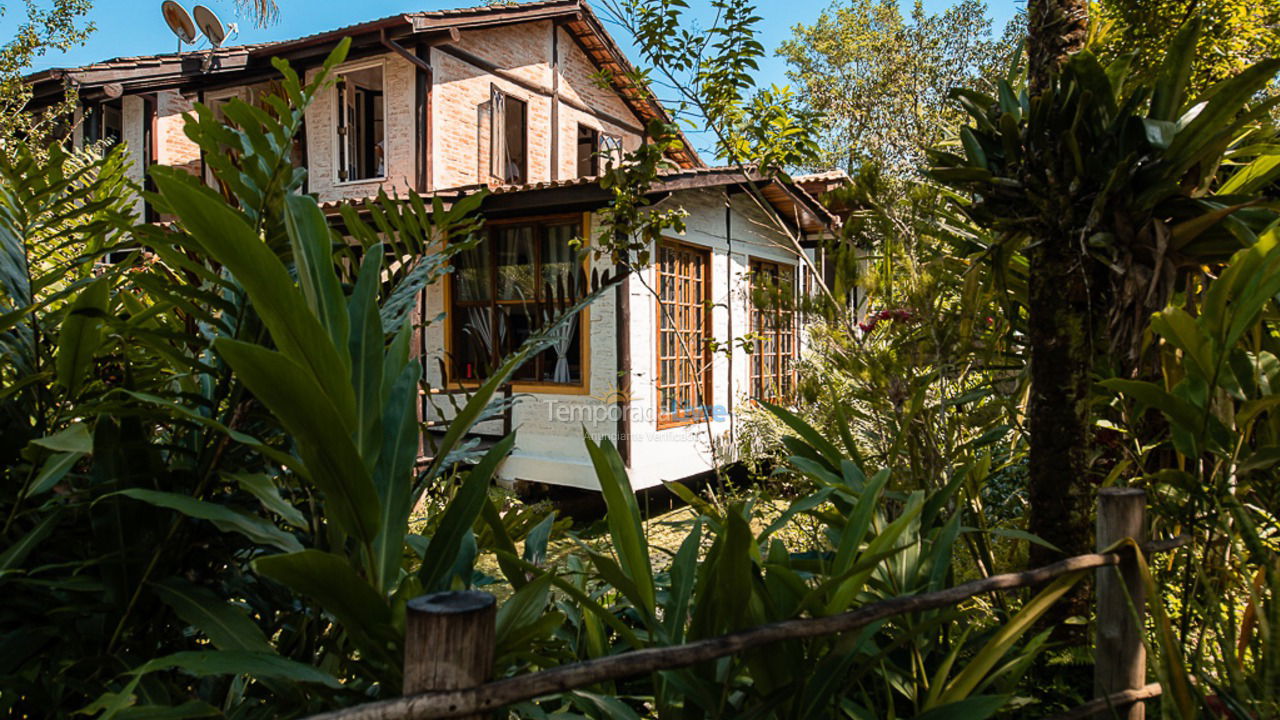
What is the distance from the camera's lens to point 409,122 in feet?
28.0

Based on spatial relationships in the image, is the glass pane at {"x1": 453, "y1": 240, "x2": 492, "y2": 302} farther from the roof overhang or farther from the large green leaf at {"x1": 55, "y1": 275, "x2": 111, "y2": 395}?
the large green leaf at {"x1": 55, "y1": 275, "x2": 111, "y2": 395}

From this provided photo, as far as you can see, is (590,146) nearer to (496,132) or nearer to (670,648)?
(496,132)

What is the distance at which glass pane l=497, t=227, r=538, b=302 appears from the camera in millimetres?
7551

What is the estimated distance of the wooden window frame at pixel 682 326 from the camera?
746 cm

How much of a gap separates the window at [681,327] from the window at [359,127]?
12.1 feet

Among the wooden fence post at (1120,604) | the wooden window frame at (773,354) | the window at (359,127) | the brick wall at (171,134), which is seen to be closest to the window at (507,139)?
the window at (359,127)

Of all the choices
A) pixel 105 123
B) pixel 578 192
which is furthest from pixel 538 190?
pixel 105 123

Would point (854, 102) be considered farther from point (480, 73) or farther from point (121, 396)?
point (121, 396)

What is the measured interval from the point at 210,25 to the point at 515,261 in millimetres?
6322

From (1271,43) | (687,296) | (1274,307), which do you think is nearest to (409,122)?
(687,296)

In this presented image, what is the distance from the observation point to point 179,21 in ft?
36.1

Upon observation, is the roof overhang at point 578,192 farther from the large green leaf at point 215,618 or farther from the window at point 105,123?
the window at point 105,123

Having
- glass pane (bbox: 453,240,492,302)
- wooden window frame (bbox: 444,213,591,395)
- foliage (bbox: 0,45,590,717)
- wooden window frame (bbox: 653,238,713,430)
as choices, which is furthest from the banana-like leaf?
glass pane (bbox: 453,240,492,302)

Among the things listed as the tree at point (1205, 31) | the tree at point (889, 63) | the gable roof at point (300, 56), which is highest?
the tree at point (889, 63)
